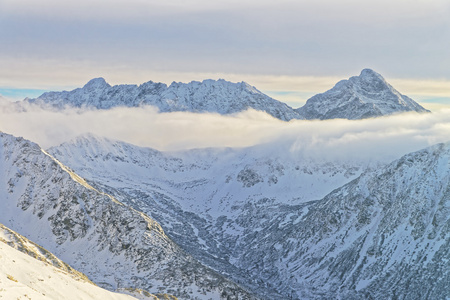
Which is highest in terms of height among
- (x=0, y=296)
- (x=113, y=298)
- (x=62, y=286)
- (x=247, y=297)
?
(x=0, y=296)

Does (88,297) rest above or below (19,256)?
below

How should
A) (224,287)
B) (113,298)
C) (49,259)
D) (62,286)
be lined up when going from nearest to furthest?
(62,286) < (113,298) < (49,259) < (224,287)

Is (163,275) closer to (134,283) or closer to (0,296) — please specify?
(134,283)

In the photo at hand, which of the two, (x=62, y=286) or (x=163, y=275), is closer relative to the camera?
(x=62, y=286)

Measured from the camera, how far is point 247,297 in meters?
197

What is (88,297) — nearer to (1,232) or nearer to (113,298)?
(113,298)

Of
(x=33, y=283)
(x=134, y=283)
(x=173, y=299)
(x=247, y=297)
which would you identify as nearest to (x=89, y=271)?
(x=134, y=283)

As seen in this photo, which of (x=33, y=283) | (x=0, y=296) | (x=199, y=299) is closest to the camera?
(x=0, y=296)

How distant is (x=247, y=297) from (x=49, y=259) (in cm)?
8906

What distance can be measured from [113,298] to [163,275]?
83.2m

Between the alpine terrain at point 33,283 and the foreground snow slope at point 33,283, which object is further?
the foreground snow slope at point 33,283

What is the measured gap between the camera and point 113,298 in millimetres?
116625

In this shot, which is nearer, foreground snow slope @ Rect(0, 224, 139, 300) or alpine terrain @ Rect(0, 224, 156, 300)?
alpine terrain @ Rect(0, 224, 156, 300)

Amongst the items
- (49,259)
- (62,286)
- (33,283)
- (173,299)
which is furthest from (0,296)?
(173,299)
